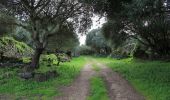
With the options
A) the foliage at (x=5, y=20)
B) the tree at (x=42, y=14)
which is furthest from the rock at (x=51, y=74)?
the foliage at (x=5, y=20)

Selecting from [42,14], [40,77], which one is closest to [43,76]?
[40,77]

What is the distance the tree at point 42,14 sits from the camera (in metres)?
31.3

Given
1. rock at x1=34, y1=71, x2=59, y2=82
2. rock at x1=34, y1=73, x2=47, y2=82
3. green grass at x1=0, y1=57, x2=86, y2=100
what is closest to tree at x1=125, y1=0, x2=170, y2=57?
rock at x1=34, y1=71, x2=59, y2=82

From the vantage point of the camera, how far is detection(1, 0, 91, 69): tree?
31.3 metres

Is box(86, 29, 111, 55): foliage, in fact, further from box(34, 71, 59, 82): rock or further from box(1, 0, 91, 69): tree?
box(34, 71, 59, 82): rock

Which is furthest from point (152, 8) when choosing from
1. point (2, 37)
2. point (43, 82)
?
point (2, 37)

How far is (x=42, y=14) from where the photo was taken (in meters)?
34.6

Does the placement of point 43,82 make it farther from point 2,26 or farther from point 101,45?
point 101,45

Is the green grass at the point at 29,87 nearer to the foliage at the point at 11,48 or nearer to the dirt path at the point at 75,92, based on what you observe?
the dirt path at the point at 75,92

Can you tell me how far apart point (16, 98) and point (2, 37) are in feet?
77.5

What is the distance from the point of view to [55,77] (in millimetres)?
26891

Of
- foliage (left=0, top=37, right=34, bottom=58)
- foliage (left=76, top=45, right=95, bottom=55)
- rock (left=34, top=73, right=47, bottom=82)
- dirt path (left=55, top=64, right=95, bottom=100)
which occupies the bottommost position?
dirt path (left=55, top=64, right=95, bottom=100)

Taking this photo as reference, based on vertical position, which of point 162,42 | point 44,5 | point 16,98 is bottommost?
point 16,98

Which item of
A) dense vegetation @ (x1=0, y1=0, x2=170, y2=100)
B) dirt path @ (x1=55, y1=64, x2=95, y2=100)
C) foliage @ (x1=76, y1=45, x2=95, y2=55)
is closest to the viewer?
dirt path @ (x1=55, y1=64, x2=95, y2=100)
